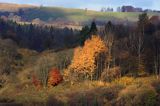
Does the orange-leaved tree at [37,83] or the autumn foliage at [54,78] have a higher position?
the autumn foliage at [54,78]

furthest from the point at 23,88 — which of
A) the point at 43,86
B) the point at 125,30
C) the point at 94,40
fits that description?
the point at 125,30

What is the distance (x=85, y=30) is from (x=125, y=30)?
19589 mm

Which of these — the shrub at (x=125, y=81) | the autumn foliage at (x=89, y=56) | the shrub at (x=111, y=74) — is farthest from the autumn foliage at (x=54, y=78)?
the shrub at (x=125, y=81)

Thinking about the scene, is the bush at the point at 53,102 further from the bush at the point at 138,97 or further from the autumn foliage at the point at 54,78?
the autumn foliage at the point at 54,78

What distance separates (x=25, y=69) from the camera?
152250 mm

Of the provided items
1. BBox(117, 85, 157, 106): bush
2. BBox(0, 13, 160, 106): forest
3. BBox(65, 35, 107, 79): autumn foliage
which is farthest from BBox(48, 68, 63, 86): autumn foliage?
BBox(117, 85, 157, 106): bush

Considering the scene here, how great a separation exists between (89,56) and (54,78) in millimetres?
11497

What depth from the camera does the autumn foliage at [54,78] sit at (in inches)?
4985

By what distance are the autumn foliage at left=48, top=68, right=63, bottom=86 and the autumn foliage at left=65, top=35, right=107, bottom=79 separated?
17.9 ft

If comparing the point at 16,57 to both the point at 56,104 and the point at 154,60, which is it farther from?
the point at 56,104

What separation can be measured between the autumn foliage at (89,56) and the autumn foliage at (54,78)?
547cm

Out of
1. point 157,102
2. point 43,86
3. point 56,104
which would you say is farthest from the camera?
point 43,86

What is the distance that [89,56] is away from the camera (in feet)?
399

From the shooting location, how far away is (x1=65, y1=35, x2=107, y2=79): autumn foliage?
4808 inches
